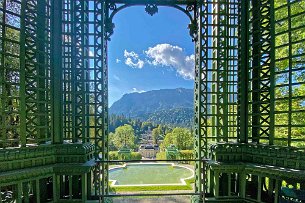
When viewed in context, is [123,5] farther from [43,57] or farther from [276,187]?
[276,187]

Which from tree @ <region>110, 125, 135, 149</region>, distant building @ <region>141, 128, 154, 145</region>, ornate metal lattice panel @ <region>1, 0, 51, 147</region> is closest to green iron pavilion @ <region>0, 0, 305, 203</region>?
ornate metal lattice panel @ <region>1, 0, 51, 147</region>

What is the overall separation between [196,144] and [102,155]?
2.77 m

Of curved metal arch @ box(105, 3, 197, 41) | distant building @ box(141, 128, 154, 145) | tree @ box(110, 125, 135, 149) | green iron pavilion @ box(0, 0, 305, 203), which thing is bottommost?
distant building @ box(141, 128, 154, 145)

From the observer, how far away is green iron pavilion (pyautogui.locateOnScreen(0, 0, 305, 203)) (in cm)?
482

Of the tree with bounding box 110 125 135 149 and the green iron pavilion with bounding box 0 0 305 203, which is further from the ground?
the green iron pavilion with bounding box 0 0 305 203

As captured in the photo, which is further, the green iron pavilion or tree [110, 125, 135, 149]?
tree [110, 125, 135, 149]

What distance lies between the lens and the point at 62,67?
5.84m

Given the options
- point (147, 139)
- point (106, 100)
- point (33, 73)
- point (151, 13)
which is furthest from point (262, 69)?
point (147, 139)

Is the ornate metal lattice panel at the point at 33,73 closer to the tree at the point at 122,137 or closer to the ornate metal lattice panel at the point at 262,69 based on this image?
the ornate metal lattice panel at the point at 262,69

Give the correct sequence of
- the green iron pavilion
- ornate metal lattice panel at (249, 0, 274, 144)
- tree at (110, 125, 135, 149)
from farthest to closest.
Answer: tree at (110, 125, 135, 149) < ornate metal lattice panel at (249, 0, 274, 144) < the green iron pavilion

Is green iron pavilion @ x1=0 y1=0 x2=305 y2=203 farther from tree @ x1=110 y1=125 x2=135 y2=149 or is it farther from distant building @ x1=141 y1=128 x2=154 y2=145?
distant building @ x1=141 y1=128 x2=154 y2=145

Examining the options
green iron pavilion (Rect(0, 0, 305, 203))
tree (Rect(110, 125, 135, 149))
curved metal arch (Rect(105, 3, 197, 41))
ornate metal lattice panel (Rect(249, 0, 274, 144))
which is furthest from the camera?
tree (Rect(110, 125, 135, 149))

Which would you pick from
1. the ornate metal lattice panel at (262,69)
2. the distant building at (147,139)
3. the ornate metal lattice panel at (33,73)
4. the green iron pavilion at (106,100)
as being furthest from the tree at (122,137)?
the ornate metal lattice panel at (262,69)

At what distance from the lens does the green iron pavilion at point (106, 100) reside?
4824mm
